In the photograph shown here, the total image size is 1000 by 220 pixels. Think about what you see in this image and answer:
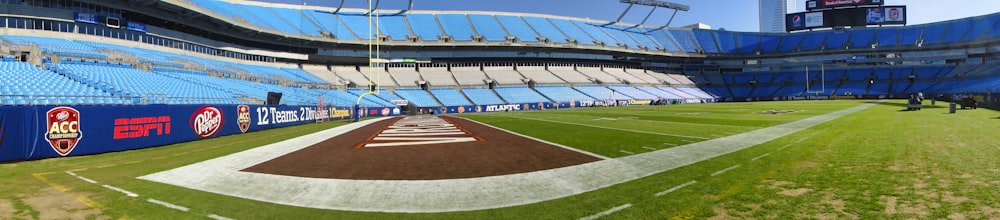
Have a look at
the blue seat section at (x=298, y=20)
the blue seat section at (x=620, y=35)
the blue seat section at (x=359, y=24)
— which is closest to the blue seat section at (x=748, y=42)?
the blue seat section at (x=620, y=35)

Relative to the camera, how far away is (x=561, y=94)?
239ft

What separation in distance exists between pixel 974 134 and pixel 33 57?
45.2 meters

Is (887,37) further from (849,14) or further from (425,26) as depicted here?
(425,26)

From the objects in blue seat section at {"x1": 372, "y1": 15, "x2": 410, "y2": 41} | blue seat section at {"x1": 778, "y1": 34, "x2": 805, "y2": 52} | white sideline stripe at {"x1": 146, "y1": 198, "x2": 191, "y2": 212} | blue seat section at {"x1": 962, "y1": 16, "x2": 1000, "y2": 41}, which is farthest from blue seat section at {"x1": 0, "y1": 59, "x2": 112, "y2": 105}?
blue seat section at {"x1": 962, "y1": 16, "x2": 1000, "y2": 41}

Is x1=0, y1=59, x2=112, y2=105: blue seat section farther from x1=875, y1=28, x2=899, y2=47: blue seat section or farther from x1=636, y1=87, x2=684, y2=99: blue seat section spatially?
x1=875, y1=28, x2=899, y2=47: blue seat section

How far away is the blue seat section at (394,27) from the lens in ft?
240

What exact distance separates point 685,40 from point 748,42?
46.6ft

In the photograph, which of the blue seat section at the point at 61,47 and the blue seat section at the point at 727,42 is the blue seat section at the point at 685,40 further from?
the blue seat section at the point at 61,47

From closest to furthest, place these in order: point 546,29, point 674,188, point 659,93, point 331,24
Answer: point 674,188 → point 331,24 → point 659,93 → point 546,29

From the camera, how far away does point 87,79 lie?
25047mm

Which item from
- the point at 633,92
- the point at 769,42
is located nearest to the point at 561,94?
the point at 633,92

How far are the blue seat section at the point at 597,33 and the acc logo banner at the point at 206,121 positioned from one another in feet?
250

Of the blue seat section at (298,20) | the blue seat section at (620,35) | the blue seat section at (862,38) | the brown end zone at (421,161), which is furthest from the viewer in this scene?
the blue seat section at (620,35)

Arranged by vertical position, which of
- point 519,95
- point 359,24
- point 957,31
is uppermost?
point 359,24
